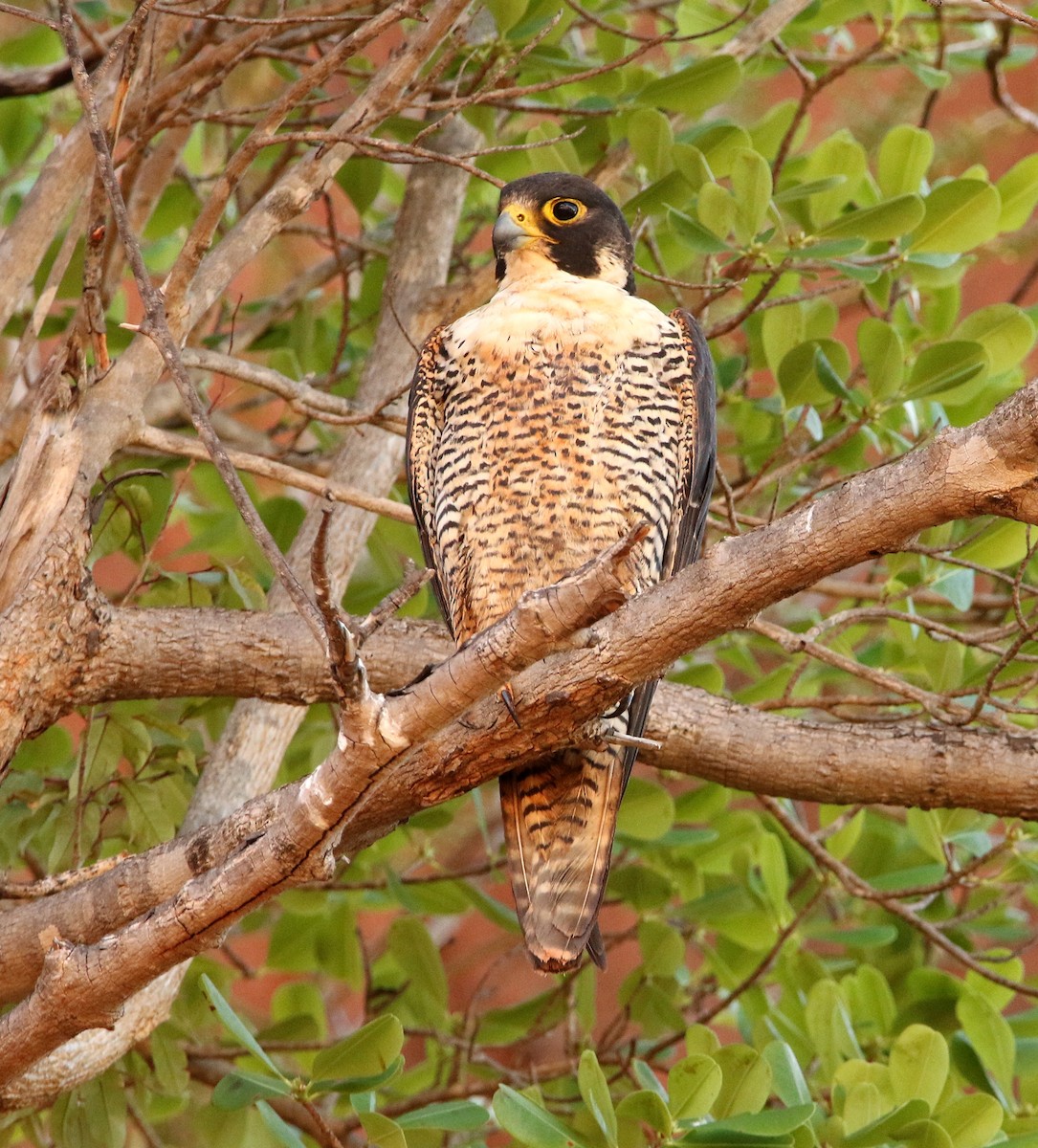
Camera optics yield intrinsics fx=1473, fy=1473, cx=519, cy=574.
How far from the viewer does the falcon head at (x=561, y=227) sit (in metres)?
3.36

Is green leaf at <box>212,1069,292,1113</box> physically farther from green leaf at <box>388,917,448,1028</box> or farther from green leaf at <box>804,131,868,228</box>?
green leaf at <box>804,131,868,228</box>

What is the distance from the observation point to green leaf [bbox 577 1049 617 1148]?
8.07 feet

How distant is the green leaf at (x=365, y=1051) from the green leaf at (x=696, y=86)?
2.13 metres

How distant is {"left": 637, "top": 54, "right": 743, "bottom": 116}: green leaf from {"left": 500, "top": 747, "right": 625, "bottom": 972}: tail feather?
153 centimetres

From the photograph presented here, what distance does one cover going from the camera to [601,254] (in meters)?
3.41

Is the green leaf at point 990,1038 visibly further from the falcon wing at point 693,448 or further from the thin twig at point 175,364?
the thin twig at point 175,364

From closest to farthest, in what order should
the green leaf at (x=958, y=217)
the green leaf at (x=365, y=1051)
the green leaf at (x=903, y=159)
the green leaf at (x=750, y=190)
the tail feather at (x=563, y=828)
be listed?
1. the green leaf at (x=365, y=1051)
2. the tail feather at (x=563, y=828)
3. the green leaf at (x=750, y=190)
4. the green leaf at (x=958, y=217)
5. the green leaf at (x=903, y=159)

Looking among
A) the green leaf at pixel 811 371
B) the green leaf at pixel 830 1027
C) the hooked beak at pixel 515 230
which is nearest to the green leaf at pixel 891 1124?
the green leaf at pixel 830 1027

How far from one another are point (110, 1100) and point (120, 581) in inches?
166

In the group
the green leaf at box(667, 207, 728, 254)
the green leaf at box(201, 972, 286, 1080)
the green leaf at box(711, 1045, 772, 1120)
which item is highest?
the green leaf at box(667, 207, 728, 254)

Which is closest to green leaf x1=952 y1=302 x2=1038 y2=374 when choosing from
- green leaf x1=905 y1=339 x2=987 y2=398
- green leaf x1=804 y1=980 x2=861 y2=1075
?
green leaf x1=905 y1=339 x2=987 y2=398

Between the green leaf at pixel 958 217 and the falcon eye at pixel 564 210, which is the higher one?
the falcon eye at pixel 564 210

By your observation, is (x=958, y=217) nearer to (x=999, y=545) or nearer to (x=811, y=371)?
(x=811, y=371)

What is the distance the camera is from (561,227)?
3.38 m
